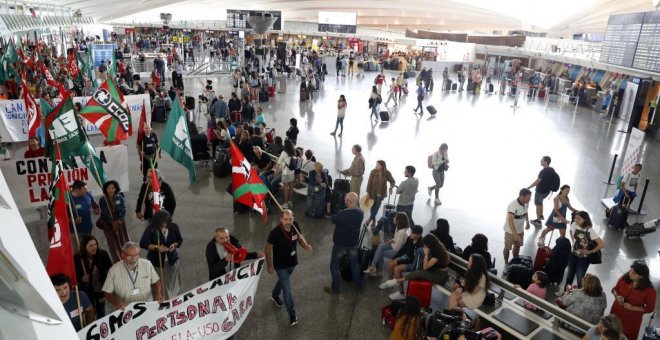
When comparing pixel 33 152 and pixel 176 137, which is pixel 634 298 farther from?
pixel 33 152

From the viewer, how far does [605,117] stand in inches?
941

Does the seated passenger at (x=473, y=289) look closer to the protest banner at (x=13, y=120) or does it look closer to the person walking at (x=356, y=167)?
the person walking at (x=356, y=167)

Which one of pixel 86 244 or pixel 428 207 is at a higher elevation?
pixel 86 244

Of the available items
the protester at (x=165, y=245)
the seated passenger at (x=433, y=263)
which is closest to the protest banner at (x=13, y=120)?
the protester at (x=165, y=245)

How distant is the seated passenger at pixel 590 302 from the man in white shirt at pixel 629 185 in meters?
5.66

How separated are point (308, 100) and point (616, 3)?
130 ft

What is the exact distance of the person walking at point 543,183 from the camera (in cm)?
978

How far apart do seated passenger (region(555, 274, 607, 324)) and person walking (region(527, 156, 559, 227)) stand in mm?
4037

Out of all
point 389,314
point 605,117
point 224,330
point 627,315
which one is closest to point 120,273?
point 224,330

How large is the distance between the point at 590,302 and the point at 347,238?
3.21m

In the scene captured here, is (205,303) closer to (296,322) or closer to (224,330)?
(224,330)

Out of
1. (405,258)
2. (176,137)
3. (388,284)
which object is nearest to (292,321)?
(388,284)

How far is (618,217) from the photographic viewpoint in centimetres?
998

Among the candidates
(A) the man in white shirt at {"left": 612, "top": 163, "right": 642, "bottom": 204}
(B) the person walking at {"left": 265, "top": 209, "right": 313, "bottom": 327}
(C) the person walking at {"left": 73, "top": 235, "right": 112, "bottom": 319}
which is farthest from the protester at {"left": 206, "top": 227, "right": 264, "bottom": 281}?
(A) the man in white shirt at {"left": 612, "top": 163, "right": 642, "bottom": 204}
